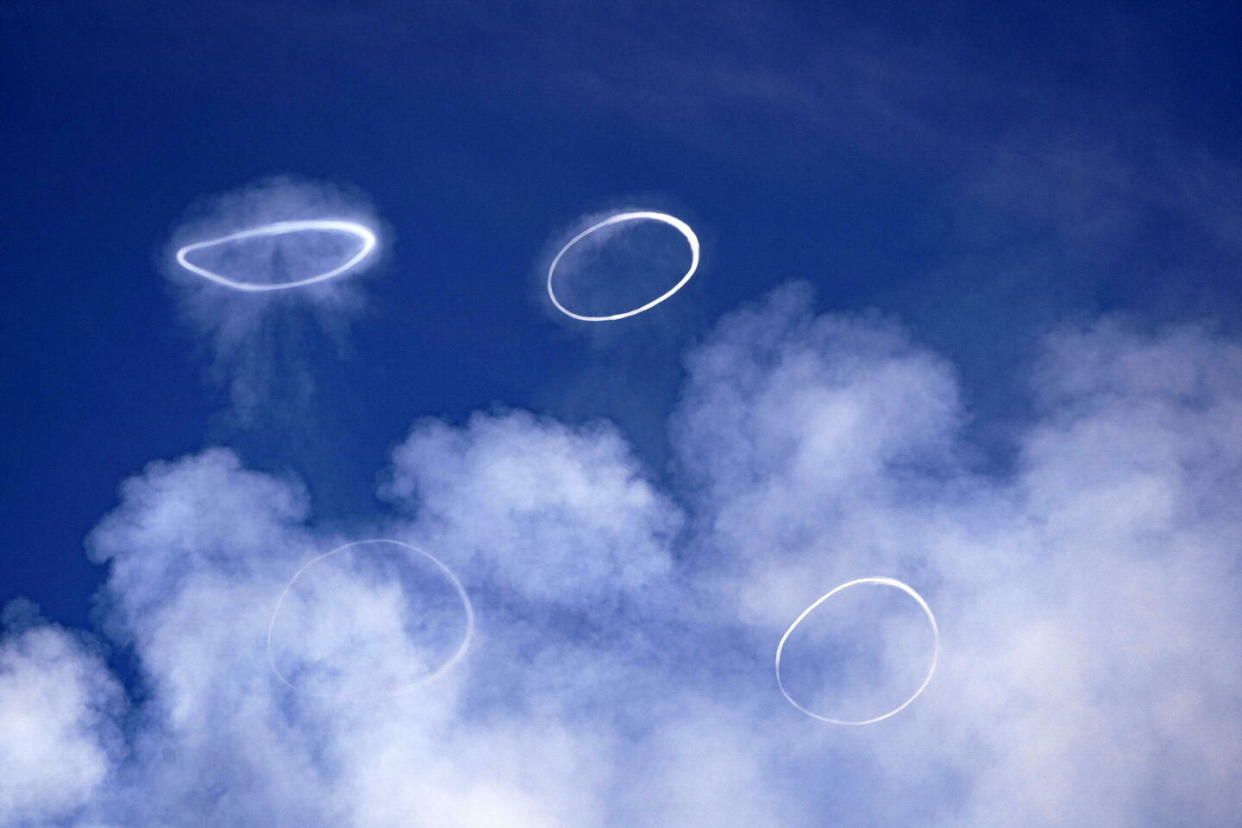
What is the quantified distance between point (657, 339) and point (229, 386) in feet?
34.2

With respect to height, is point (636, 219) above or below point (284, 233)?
above

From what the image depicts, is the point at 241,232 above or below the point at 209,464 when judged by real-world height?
above

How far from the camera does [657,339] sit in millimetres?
25781

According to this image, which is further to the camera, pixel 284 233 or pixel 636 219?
pixel 284 233

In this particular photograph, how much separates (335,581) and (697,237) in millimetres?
12337

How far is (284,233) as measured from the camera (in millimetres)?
25734

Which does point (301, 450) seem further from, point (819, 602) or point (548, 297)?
point (819, 602)

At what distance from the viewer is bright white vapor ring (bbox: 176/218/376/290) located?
2544 cm

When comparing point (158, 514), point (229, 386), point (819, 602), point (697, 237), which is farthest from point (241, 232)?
point (819, 602)

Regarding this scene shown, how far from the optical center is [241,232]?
84.1 ft

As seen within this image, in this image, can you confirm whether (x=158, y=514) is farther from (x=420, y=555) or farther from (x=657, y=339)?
(x=657, y=339)

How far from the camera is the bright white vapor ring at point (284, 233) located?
25.4 metres

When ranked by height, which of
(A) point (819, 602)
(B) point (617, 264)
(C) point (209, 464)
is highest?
(B) point (617, 264)

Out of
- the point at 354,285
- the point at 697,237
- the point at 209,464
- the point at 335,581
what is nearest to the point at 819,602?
the point at 697,237
